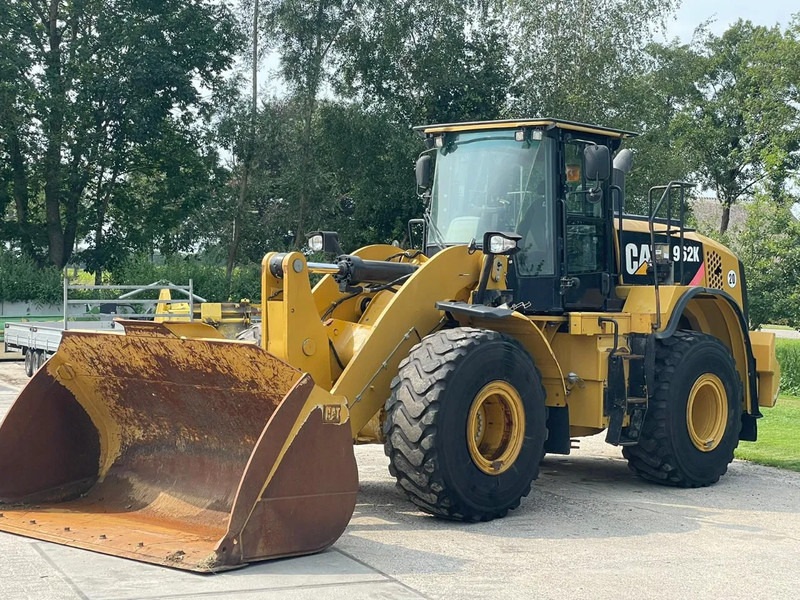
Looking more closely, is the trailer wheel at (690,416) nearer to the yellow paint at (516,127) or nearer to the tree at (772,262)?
the yellow paint at (516,127)

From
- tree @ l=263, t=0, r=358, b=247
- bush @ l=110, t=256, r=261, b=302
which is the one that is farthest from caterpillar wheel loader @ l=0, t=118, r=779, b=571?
tree @ l=263, t=0, r=358, b=247

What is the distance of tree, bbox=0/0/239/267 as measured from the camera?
111ft

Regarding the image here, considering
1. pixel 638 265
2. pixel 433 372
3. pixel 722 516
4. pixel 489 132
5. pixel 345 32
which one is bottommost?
pixel 722 516

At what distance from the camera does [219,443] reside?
723 centimetres

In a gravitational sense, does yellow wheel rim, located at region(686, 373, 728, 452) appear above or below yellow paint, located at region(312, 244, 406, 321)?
below

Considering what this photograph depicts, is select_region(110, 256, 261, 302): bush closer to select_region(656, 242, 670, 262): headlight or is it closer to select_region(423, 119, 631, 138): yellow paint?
select_region(423, 119, 631, 138): yellow paint

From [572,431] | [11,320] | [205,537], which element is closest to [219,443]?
[205,537]

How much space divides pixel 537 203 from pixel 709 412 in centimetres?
252

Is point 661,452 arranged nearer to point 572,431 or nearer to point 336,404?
point 572,431

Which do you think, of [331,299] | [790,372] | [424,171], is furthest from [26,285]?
[331,299]

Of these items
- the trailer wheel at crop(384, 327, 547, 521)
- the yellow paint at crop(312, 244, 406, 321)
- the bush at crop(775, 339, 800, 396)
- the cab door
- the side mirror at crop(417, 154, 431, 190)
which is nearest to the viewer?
the trailer wheel at crop(384, 327, 547, 521)

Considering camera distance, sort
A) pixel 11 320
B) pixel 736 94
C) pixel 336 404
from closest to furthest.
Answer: pixel 336 404, pixel 11 320, pixel 736 94

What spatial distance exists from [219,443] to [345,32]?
31.6m

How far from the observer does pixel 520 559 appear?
6.39 m
